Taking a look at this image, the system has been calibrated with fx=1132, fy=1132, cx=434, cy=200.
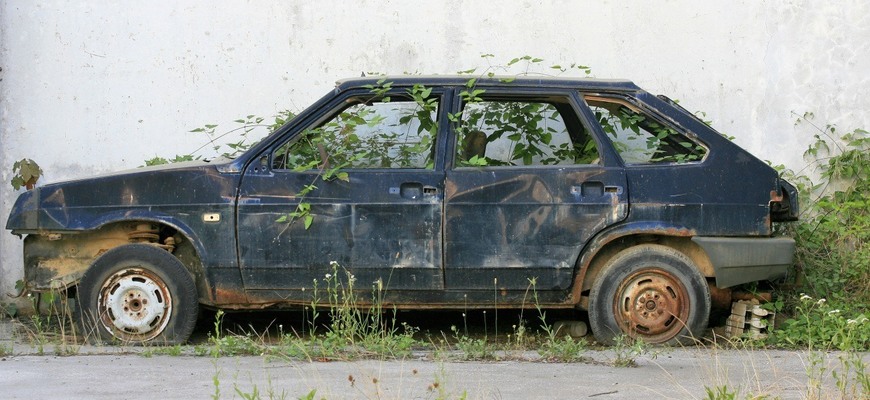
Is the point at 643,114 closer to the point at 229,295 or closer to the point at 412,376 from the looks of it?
the point at 412,376

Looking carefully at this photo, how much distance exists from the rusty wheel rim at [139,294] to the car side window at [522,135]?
6.64 feet

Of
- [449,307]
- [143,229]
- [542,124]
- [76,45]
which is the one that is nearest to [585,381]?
[449,307]

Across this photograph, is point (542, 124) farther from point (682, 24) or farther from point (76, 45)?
point (76, 45)

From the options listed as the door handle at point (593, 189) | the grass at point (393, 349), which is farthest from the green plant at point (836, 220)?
the door handle at point (593, 189)

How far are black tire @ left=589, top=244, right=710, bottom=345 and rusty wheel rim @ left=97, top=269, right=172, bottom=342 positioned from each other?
104 inches

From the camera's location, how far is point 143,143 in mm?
8969

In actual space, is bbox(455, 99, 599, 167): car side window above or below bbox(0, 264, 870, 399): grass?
above

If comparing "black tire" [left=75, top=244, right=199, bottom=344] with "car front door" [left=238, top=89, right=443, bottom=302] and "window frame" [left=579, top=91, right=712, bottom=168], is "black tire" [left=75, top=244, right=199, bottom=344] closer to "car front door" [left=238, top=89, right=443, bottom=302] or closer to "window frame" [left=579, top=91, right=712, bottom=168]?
"car front door" [left=238, top=89, right=443, bottom=302]

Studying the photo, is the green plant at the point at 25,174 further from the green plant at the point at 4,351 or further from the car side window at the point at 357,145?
the car side window at the point at 357,145

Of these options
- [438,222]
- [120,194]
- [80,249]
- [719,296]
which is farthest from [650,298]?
[80,249]

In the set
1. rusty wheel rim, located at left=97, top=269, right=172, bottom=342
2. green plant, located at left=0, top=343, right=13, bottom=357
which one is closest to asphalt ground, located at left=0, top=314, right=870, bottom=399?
green plant, located at left=0, top=343, right=13, bottom=357

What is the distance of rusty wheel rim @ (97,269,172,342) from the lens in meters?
6.99

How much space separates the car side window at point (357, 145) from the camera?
7.03 meters

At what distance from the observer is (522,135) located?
7.63 metres
